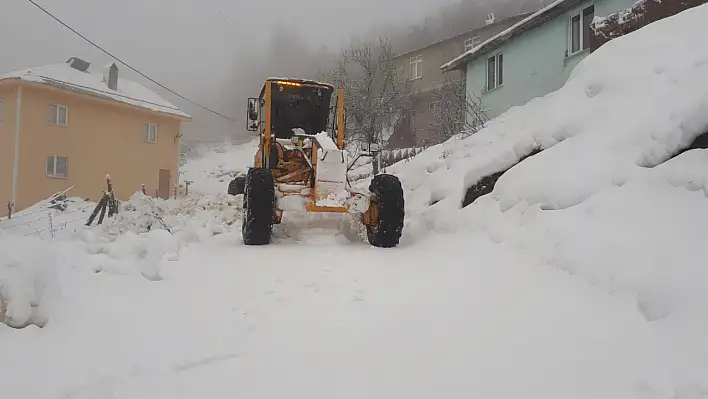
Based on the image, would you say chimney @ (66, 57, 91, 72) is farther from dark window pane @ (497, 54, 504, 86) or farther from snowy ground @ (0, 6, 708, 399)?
snowy ground @ (0, 6, 708, 399)

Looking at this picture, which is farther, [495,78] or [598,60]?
[495,78]

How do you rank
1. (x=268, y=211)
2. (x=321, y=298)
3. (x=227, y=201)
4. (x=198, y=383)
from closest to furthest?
(x=198, y=383), (x=321, y=298), (x=268, y=211), (x=227, y=201)

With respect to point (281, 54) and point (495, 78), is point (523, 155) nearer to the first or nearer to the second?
point (495, 78)

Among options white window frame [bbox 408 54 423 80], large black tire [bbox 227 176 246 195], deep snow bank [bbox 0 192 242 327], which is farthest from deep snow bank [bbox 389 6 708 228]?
white window frame [bbox 408 54 423 80]

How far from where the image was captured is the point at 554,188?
5.32 meters

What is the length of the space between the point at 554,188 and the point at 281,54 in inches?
2144

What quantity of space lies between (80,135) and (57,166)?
1740mm

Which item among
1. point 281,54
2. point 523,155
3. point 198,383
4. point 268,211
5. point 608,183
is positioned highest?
point 281,54

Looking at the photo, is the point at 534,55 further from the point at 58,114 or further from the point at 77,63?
the point at 77,63

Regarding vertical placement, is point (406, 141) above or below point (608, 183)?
above

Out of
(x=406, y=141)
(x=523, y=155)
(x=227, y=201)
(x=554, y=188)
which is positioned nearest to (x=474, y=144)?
(x=523, y=155)

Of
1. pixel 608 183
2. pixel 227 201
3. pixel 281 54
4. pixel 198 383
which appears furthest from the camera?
pixel 281 54

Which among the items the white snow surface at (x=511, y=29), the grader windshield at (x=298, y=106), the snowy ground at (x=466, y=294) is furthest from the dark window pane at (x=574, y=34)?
the grader windshield at (x=298, y=106)

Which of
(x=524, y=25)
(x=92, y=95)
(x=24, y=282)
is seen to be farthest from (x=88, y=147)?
(x=24, y=282)
